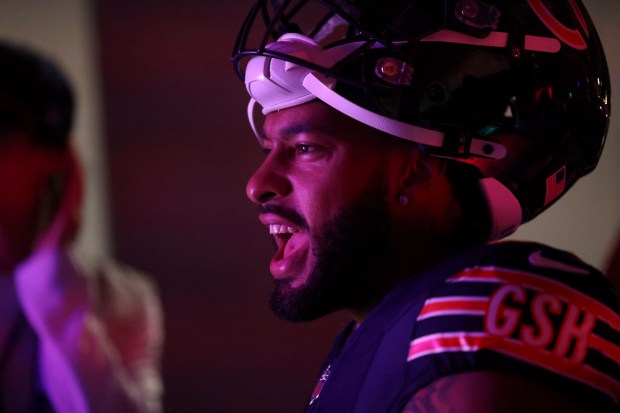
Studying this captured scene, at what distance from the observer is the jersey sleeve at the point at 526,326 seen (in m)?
0.82

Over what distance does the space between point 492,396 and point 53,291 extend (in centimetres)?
165

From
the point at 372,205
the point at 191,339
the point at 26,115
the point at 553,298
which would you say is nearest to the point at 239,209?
the point at 191,339

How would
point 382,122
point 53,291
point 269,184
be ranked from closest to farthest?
1. point 382,122
2. point 269,184
3. point 53,291

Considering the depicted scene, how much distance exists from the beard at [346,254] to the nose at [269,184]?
96 millimetres

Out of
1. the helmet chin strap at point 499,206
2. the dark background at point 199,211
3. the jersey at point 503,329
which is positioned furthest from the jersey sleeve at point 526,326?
the dark background at point 199,211

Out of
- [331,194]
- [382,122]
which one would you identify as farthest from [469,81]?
[331,194]

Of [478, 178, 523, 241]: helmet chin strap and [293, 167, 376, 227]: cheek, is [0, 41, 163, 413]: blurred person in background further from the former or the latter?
[478, 178, 523, 241]: helmet chin strap

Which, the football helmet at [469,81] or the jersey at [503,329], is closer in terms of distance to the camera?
the jersey at [503,329]

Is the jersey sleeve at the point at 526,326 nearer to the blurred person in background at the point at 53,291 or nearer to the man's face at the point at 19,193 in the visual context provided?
the blurred person in background at the point at 53,291

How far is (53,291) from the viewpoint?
2139 mm

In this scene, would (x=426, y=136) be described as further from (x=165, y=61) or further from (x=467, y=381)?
(x=165, y=61)

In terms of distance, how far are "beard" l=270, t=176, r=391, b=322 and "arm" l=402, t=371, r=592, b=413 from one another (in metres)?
0.31

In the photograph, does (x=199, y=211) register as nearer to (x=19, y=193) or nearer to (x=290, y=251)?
(x=19, y=193)

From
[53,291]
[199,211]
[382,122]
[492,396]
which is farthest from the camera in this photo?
[199,211]
